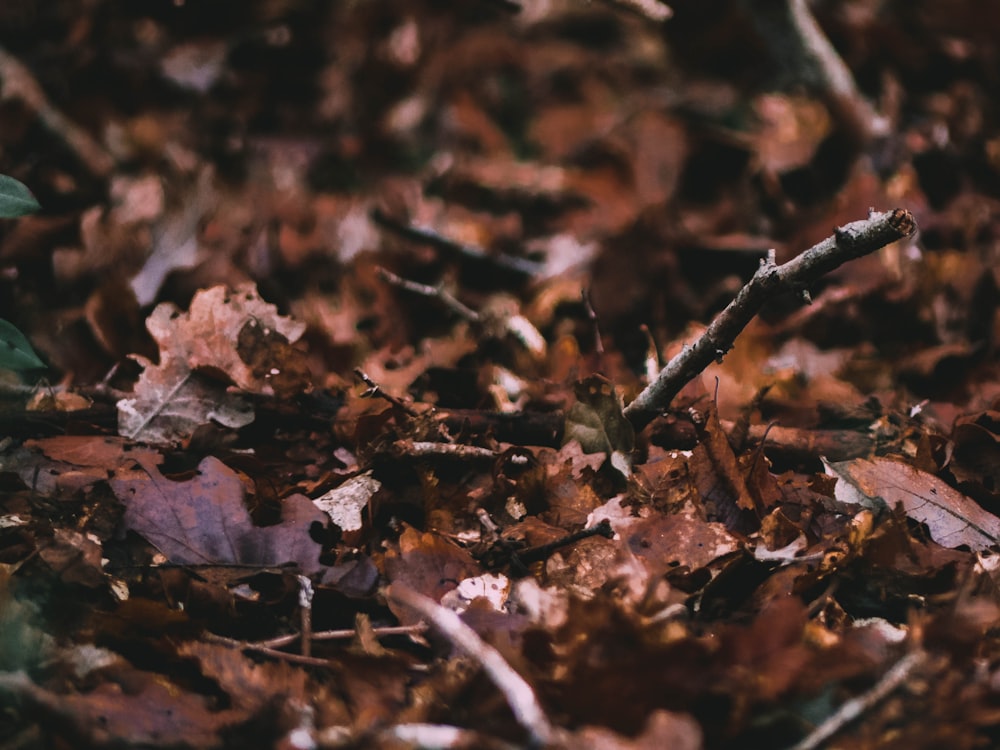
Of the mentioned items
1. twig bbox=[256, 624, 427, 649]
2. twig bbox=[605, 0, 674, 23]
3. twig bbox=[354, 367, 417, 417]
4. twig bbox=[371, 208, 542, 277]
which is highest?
twig bbox=[605, 0, 674, 23]

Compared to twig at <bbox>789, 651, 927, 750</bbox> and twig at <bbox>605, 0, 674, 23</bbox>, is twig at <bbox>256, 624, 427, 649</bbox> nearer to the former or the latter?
twig at <bbox>789, 651, 927, 750</bbox>

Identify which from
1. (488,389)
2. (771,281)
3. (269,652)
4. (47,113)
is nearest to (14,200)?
(269,652)

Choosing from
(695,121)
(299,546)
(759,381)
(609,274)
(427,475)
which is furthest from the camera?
(695,121)

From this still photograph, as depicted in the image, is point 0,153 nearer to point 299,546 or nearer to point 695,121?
point 299,546

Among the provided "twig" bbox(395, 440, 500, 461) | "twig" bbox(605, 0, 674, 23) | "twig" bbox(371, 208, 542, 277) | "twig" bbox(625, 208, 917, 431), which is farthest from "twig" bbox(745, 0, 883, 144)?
"twig" bbox(395, 440, 500, 461)

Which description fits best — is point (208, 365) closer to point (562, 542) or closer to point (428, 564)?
point (428, 564)

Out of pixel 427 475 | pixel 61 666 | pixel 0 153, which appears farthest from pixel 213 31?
pixel 61 666
